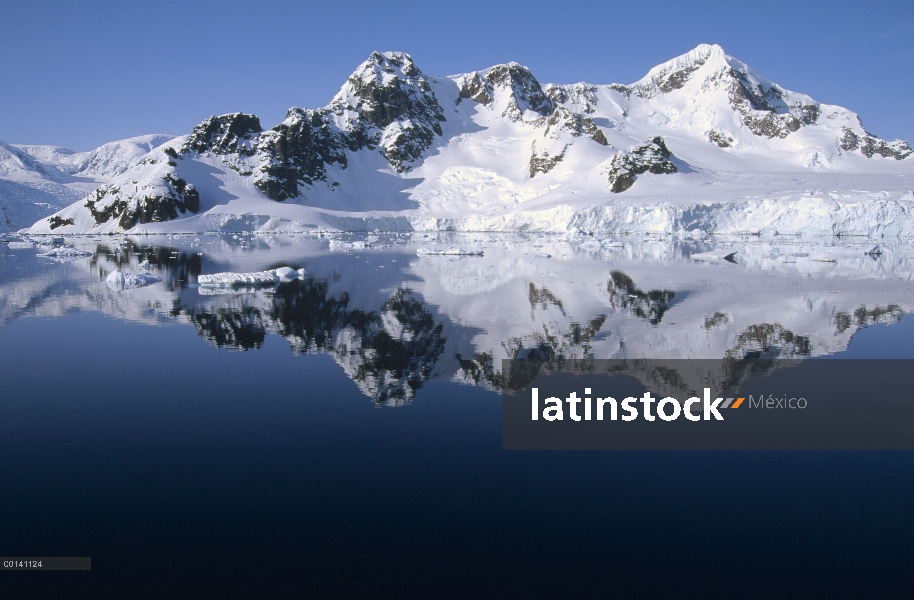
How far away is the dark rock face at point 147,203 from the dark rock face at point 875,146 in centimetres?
12379

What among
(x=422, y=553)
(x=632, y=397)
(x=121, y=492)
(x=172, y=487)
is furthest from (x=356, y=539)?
(x=632, y=397)

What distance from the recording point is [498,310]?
16250 millimetres

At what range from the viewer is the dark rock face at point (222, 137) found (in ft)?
351

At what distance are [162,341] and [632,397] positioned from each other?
30.8 ft

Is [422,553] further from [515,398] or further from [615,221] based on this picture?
[615,221]

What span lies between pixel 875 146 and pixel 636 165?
67956 mm

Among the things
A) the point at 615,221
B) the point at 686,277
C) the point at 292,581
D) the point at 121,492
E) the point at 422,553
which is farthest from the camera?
the point at 615,221

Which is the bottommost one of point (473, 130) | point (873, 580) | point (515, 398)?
point (873, 580)

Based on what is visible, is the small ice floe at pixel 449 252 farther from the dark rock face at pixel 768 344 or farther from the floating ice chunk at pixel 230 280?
the dark rock face at pixel 768 344

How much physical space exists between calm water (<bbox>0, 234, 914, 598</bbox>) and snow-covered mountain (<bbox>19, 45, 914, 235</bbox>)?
57.0m

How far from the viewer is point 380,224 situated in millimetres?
99750

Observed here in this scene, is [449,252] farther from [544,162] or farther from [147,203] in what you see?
[544,162]

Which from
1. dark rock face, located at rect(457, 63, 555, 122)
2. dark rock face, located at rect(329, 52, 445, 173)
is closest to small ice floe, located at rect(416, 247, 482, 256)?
dark rock face, located at rect(329, 52, 445, 173)

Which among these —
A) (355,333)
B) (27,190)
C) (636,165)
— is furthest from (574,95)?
(355,333)
